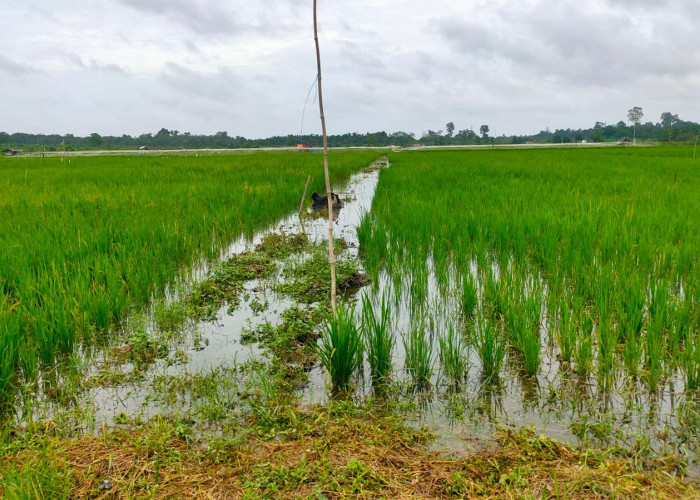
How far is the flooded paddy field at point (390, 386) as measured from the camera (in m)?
1.62

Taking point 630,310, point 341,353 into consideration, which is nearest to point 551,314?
point 630,310

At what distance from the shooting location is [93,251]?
4.21m

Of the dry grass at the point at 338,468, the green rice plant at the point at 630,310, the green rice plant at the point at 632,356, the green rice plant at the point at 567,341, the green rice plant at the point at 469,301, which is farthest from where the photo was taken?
the green rice plant at the point at 469,301

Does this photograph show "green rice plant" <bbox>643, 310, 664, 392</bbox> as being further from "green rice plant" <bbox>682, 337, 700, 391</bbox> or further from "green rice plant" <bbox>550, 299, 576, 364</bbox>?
"green rice plant" <bbox>550, 299, 576, 364</bbox>

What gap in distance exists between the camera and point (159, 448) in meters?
1.76

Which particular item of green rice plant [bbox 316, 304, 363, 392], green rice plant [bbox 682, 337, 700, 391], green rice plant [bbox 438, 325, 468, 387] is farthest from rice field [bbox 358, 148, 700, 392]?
green rice plant [bbox 316, 304, 363, 392]

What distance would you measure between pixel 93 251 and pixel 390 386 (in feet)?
10.9

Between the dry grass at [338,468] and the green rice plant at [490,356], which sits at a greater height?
the green rice plant at [490,356]

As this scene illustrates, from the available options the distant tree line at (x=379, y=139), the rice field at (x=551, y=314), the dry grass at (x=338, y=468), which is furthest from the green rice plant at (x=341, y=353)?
the distant tree line at (x=379, y=139)

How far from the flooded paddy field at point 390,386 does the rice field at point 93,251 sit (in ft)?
0.22

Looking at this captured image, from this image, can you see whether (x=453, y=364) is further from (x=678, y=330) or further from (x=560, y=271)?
(x=560, y=271)

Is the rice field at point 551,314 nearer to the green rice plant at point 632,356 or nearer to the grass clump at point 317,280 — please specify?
the green rice plant at point 632,356

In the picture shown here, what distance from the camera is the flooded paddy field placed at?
5.32 feet

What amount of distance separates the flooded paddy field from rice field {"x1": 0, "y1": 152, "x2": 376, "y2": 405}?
7 centimetres
